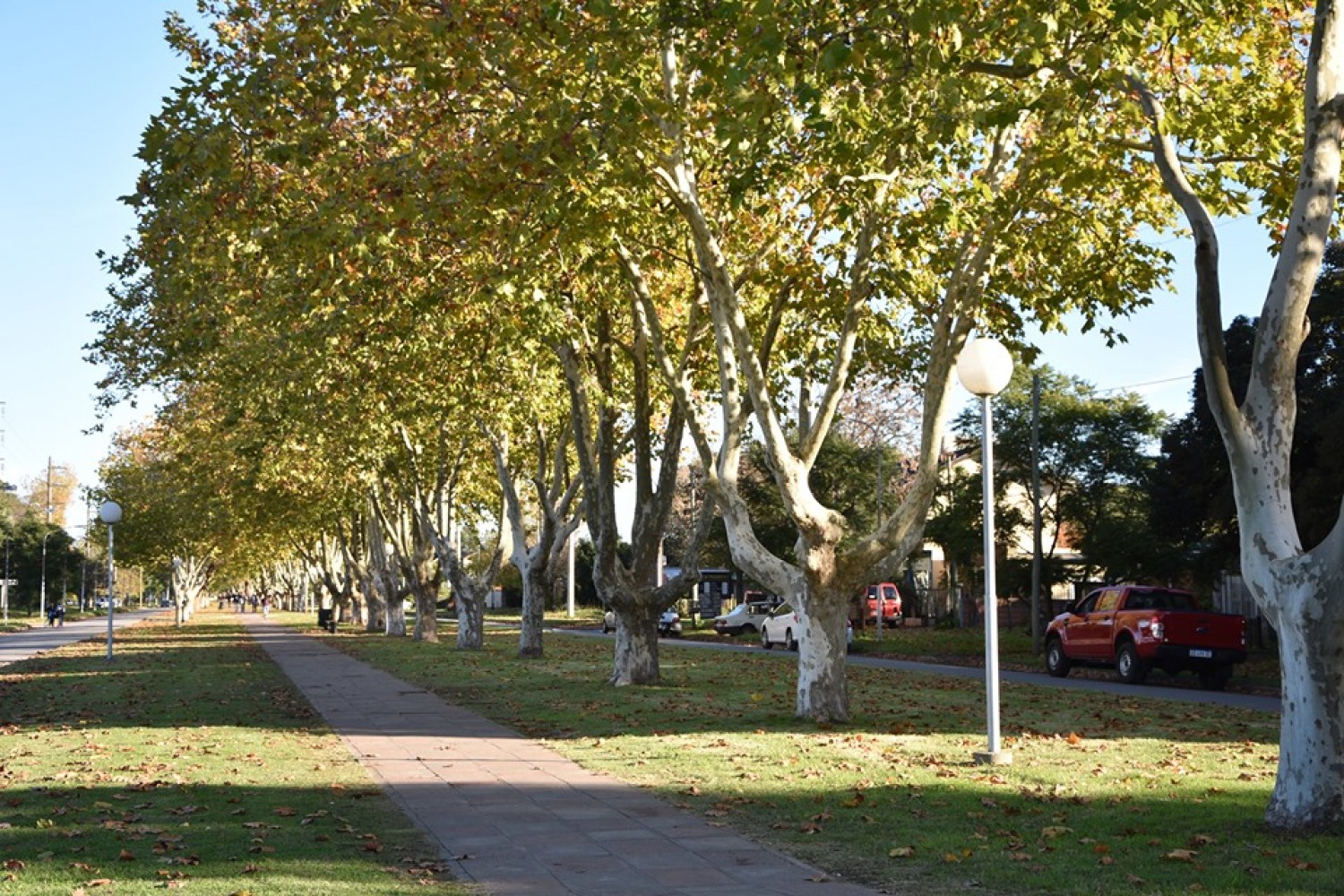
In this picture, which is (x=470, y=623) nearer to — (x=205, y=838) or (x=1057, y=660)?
(x=1057, y=660)

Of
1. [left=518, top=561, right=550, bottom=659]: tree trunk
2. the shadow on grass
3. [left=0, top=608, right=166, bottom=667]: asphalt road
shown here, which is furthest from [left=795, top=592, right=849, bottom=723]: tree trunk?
[left=0, top=608, right=166, bottom=667]: asphalt road

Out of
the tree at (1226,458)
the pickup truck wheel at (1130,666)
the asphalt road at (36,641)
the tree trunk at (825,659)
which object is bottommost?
the asphalt road at (36,641)

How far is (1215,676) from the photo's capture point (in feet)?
86.5

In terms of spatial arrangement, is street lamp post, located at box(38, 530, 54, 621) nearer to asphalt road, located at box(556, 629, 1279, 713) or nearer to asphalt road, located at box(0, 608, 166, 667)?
asphalt road, located at box(0, 608, 166, 667)

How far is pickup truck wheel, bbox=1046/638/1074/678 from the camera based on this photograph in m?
29.2

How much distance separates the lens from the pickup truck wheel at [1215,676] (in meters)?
26.1

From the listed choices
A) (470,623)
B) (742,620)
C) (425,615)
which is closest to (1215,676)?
(470,623)

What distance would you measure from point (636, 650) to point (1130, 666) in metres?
9.37

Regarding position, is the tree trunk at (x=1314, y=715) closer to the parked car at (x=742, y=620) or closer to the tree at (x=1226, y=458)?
the tree at (x=1226, y=458)

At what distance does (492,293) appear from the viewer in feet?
49.6

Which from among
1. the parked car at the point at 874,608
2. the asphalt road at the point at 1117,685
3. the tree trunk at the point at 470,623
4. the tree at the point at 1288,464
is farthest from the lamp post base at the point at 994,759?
the parked car at the point at 874,608

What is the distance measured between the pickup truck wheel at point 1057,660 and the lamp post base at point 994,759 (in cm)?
1654

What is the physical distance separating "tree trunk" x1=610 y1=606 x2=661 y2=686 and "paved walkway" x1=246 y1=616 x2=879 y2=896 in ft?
21.8

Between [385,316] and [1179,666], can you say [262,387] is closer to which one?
[385,316]
